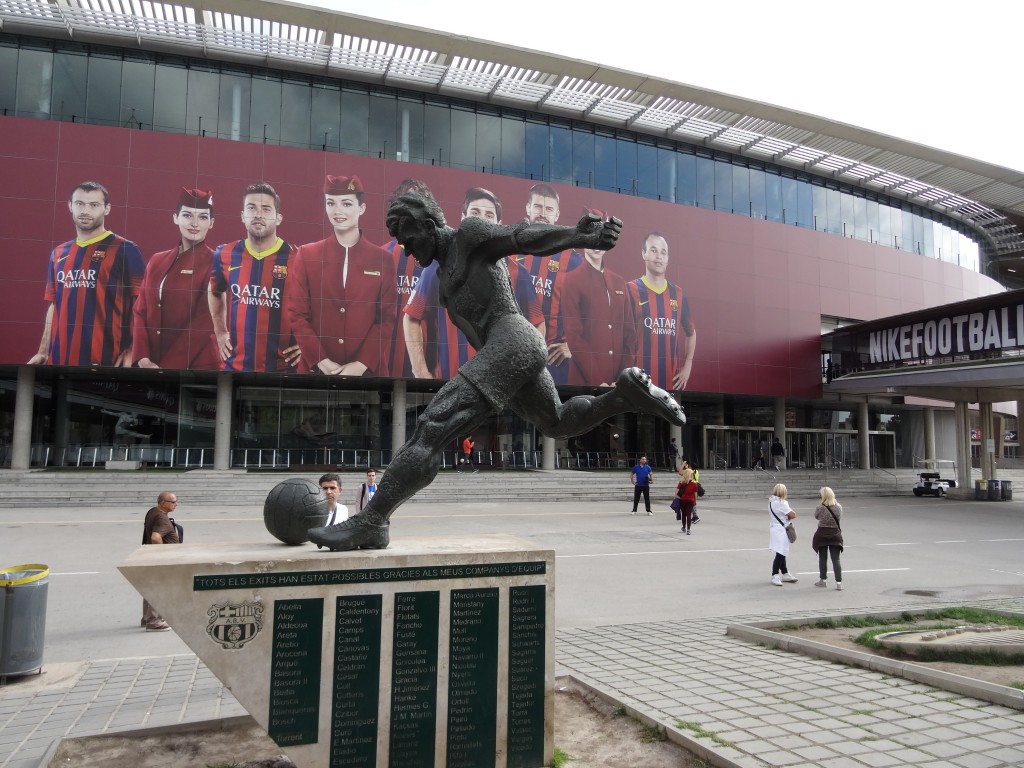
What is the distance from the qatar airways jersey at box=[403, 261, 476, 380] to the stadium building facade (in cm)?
9

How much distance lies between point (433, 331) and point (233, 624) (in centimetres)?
2565

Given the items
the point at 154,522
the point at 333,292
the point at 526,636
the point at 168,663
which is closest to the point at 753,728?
the point at 526,636

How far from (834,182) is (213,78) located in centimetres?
3114

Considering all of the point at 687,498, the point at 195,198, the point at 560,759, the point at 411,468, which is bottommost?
the point at 560,759

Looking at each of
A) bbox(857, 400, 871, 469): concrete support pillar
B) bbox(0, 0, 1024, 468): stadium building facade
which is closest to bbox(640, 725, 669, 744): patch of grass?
bbox(0, 0, 1024, 468): stadium building facade

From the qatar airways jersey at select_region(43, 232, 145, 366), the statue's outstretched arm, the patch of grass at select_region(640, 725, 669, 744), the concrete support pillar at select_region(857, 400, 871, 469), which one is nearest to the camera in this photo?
the statue's outstretched arm

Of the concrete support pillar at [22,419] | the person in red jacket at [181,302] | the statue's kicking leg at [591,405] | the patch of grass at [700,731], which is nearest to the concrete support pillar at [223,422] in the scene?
the person in red jacket at [181,302]

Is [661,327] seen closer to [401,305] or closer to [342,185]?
[401,305]

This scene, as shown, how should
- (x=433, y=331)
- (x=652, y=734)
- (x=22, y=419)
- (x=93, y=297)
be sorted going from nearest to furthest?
1. (x=652, y=734)
2. (x=93, y=297)
3. (x=22, y=419)
4. (x=433, y=331)

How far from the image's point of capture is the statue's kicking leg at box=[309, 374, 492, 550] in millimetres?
3943

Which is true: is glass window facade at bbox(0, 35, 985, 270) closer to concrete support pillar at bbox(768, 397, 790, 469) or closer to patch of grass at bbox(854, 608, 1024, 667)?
concrete support pillar at bbox(768, 397, 790, 469)

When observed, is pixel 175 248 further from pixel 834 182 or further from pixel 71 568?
pixel 834 182

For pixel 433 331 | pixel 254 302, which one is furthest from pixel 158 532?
pixel 433 331

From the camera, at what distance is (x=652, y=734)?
4.23m
